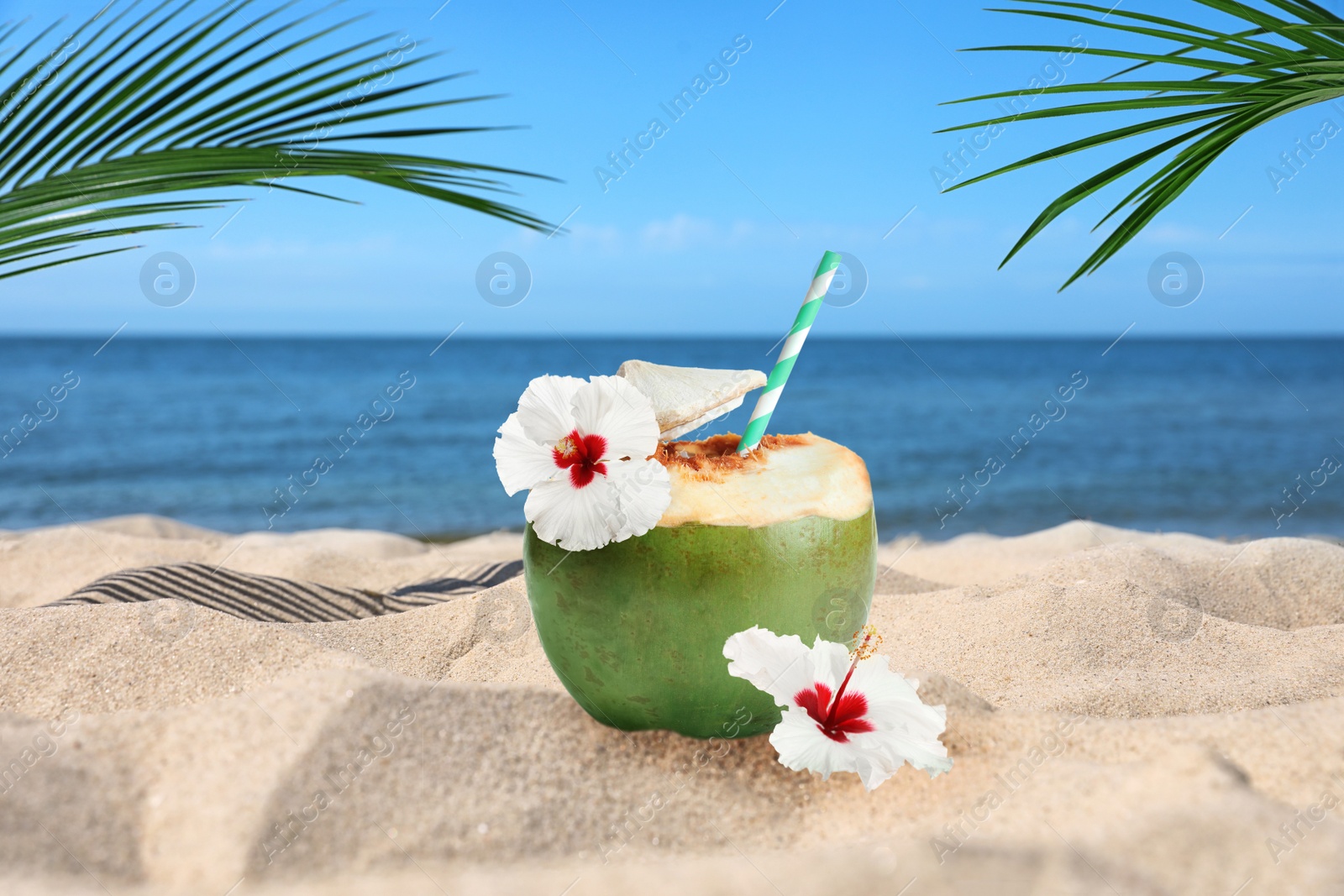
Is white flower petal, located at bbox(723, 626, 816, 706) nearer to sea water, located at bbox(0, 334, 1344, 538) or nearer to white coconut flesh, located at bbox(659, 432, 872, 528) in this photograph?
white coconut flesh, located at bbox(659, 432, 872, 528)

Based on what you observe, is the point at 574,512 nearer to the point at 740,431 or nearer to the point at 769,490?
the point at 769,490

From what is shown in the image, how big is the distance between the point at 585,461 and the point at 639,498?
14 cm

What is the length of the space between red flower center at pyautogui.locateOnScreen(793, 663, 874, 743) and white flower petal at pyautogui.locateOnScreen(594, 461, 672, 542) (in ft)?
1.33

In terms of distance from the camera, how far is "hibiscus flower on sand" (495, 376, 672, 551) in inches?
57.6

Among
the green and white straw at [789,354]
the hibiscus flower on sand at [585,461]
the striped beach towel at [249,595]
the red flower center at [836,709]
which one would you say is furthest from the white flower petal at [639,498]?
the striped beach towel at [249,595]

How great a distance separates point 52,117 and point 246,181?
1.41 feet

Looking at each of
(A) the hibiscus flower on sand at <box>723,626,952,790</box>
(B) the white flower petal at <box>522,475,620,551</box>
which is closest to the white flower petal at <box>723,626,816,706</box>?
(A) the hibiscus flower on sand at <box>723,626,952,790</box>

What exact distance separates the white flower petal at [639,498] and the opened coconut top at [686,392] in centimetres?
16

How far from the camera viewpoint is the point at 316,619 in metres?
3.03

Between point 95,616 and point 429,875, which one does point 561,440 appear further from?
point 95,616

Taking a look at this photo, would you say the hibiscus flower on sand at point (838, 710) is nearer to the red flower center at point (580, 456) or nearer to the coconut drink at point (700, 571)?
the coconut drink at point (700, 571)

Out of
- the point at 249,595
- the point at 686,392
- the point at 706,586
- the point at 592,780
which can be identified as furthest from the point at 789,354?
the point at 249,595

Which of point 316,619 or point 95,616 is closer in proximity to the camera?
point 95,616

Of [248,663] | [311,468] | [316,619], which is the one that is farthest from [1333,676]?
[311,468]
